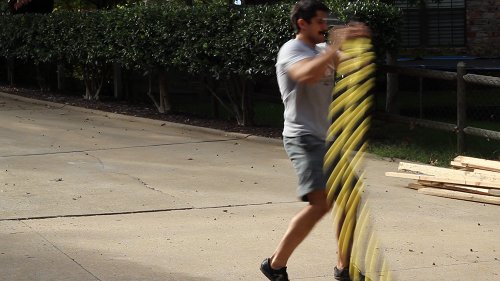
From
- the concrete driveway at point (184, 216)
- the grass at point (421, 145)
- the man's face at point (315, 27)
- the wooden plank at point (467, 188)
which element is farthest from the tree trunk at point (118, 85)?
the man's face at point (315, 27)

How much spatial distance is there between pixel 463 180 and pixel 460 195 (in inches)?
6.1

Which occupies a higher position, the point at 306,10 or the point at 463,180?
the point at 306,10

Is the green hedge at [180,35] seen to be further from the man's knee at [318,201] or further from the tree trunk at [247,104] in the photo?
the man's knee at [318,201]

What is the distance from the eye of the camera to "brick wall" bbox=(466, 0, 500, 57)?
900 inches

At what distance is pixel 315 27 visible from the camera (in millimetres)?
6156

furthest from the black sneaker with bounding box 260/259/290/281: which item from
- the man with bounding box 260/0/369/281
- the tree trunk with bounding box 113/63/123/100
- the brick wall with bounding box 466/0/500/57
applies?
the brick wall with bounding box 466/0/500/57

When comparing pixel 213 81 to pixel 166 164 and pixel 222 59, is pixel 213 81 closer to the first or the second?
pixel 222 59

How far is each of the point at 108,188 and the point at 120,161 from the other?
1.71 m

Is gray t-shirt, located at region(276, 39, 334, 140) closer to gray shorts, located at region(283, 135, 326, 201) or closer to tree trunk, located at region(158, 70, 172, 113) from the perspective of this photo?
gray shorts, located at region(283, 135, 326, 201)

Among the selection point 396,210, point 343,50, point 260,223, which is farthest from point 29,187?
point 343,50

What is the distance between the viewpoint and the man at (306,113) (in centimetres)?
613

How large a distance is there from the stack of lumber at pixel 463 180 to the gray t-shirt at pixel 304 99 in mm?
3971

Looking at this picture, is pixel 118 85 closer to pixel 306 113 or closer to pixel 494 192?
pixel 494 192

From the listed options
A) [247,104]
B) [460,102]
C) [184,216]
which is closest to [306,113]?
[184,216]
